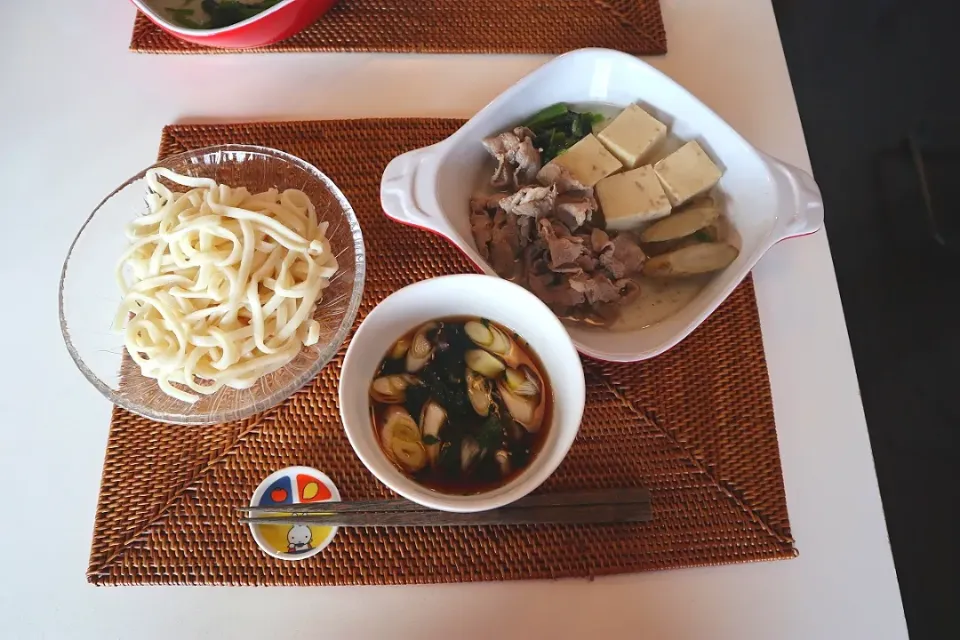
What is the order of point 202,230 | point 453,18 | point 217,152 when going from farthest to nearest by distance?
1. point 453,18
2. point 217,152
3. point 202,230

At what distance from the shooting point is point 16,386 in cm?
113

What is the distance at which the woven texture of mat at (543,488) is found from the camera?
39.3 inches

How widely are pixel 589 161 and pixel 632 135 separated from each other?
95mm

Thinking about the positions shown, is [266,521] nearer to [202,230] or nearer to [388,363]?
[388,363]

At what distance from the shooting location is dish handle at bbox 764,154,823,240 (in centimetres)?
103

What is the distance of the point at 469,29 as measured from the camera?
4.38 ft

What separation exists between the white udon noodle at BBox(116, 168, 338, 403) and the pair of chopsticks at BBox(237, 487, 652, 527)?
8.6 inches

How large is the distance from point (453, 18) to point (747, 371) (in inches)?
37.1

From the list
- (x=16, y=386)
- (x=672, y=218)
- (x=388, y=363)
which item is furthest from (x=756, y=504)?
(x=16, y=386)

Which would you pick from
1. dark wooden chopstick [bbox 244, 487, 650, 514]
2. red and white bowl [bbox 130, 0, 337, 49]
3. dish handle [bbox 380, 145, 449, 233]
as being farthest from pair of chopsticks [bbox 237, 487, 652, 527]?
red and white bowl [bbox 130, 0, 337, 49]

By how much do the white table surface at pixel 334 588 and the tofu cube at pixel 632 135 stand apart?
238 mm

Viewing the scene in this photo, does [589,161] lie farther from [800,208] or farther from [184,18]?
[184,18]

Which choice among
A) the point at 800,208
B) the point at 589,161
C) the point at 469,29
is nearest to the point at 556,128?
the point at 589,161

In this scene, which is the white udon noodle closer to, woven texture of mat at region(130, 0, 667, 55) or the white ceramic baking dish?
the white ceramic baking dish
